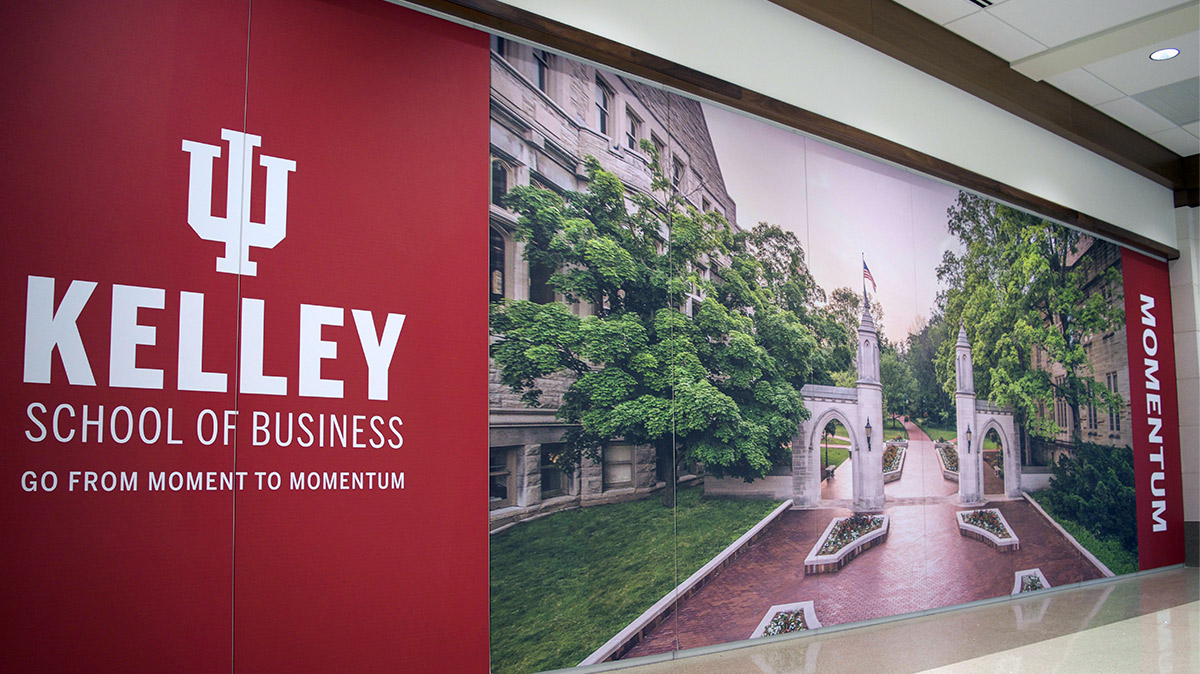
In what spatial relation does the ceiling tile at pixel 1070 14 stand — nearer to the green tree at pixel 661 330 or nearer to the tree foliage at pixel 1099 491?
the green tree at pixel 661 330

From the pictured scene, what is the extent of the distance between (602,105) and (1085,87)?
16.9 ft

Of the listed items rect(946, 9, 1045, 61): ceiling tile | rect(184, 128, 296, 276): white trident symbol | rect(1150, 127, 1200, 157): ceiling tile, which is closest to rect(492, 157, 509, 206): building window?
rect(184, 128, 296, 276): white trident symbol

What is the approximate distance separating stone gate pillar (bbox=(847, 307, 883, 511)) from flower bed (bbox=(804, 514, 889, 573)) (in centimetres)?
10

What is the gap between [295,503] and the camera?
11.2 feet

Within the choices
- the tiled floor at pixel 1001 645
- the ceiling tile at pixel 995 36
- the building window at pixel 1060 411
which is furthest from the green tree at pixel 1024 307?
the tiled floor at pixel 1001 645

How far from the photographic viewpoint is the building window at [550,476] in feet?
13.8

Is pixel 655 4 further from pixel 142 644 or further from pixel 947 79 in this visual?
pixel 142 644

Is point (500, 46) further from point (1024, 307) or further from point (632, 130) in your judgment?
point (1024, 307)

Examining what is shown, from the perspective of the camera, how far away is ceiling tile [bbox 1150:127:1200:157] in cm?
847

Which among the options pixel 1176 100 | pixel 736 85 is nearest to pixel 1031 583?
pixel 1176 100

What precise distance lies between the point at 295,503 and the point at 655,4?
3.26m

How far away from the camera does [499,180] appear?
420 centimetres

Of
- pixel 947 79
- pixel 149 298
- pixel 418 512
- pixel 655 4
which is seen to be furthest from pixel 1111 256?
pixel 149 298

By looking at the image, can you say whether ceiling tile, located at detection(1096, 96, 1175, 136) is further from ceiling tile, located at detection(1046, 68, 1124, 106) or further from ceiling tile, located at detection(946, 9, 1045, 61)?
ceiling tile, located at detection(946, 9, 1045, 61)
